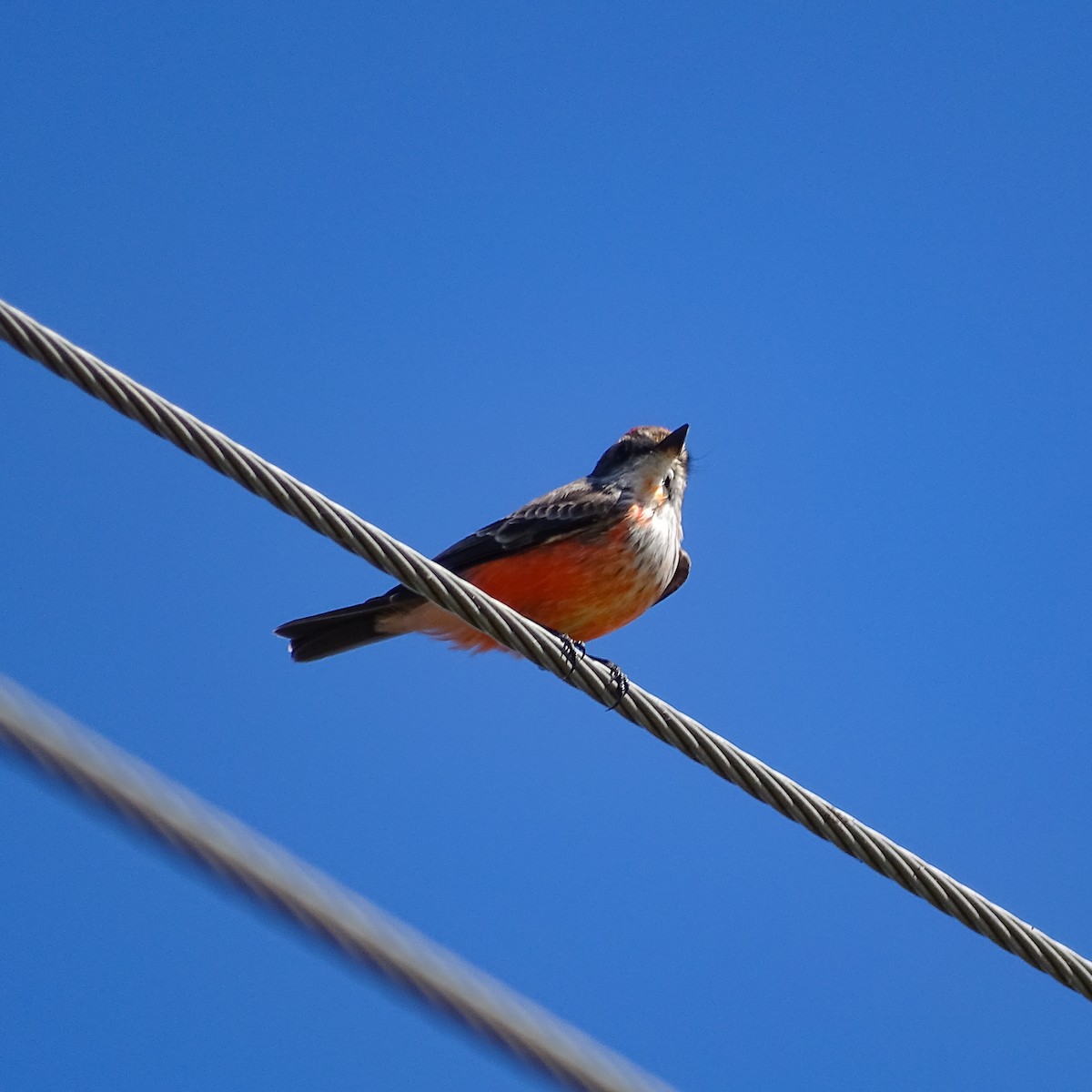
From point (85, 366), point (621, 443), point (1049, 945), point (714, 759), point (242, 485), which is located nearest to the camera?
point (85, 366)

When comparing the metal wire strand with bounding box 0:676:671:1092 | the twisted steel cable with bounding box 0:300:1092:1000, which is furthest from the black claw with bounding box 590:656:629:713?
the metal wire strand with bounding box 0:676:671:1092

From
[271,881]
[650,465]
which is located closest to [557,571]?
[650,465]

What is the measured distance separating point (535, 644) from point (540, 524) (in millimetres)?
2945

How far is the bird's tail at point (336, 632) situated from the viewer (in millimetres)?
7512

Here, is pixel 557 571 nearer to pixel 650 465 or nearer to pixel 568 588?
pixel 568 588

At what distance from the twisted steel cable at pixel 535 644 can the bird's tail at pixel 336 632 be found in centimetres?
300

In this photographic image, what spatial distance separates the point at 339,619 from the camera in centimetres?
754

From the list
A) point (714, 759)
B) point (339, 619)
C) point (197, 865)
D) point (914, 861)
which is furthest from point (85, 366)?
point (339, 619)

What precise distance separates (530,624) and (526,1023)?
5.84 feet

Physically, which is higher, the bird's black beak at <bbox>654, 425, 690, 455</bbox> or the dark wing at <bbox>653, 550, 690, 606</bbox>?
the bird's black beak at <bbox>654, 425, 690, 455</bbox>

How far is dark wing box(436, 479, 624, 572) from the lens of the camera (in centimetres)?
738

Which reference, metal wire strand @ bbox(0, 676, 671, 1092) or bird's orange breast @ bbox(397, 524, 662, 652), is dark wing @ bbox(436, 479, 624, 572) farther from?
metal wire strand @ bbox(0, 676, 671, 1092)

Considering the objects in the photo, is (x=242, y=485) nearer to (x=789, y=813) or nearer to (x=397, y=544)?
(x=397, y=544)

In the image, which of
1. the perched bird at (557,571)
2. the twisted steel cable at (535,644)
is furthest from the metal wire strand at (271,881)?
the perched bird at (557,571)
